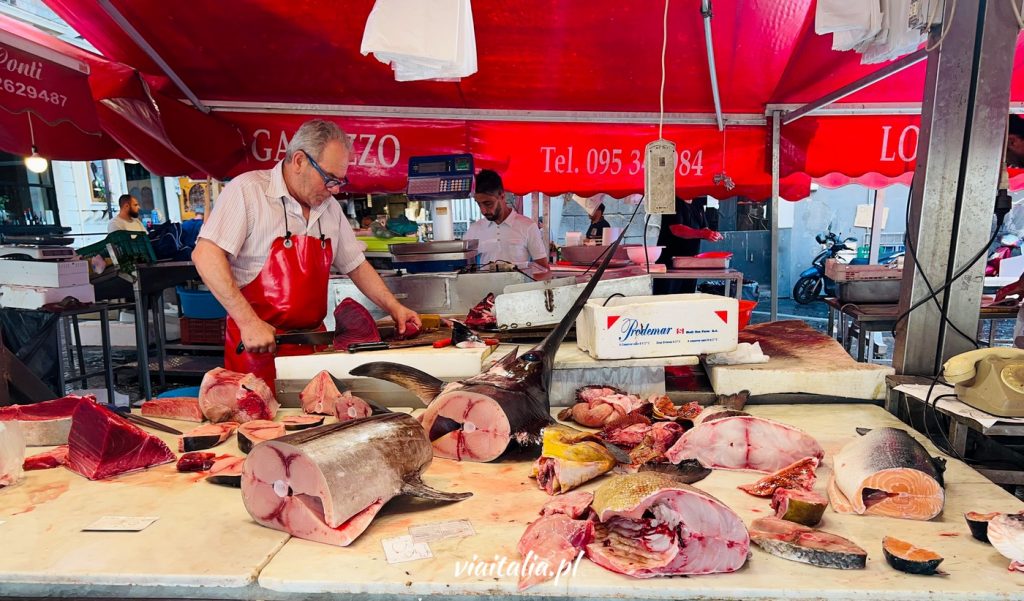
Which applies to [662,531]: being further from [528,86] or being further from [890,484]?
[528,86]

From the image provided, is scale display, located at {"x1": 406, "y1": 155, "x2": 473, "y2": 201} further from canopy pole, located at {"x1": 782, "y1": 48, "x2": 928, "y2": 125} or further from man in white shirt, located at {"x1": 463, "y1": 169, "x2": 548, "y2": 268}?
canopy pole, located at {"x1": 782, "y1": 48, "x2": 928, "y2": 125}

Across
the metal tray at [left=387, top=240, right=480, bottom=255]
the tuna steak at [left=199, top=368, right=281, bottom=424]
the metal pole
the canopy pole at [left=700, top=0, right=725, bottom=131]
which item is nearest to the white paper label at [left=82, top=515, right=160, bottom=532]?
the tuna steak at [left=199, top=368, right=281, bottom=424]

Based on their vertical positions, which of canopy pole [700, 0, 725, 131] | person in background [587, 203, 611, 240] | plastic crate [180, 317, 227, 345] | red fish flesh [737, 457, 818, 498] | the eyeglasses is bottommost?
plastic crate [180, 317, 227, 345]

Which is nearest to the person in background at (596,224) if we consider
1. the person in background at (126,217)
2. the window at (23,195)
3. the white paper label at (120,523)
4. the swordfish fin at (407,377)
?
the person in background at (126,217)

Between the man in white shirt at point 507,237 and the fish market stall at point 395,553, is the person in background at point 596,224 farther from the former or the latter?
the fish market stall at point 395,553

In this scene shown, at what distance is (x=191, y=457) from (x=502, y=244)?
488 centimetres

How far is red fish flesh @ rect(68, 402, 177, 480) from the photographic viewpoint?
6.85ft

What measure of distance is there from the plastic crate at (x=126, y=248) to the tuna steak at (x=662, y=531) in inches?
315

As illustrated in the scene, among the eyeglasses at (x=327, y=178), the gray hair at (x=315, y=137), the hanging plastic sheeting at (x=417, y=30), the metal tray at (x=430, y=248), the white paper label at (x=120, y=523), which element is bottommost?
the white paper label at (x=120, y=523)

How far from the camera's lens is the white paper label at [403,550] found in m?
1.52

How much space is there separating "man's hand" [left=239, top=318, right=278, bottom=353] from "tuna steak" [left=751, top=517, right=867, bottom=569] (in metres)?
2.62

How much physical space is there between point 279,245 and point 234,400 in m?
1.35

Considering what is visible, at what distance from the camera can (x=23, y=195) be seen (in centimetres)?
1552

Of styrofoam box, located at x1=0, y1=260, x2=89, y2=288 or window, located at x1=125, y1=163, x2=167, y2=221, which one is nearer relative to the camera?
styrofoam box, located at x1=0, y1=260, x2=89, y2=288
